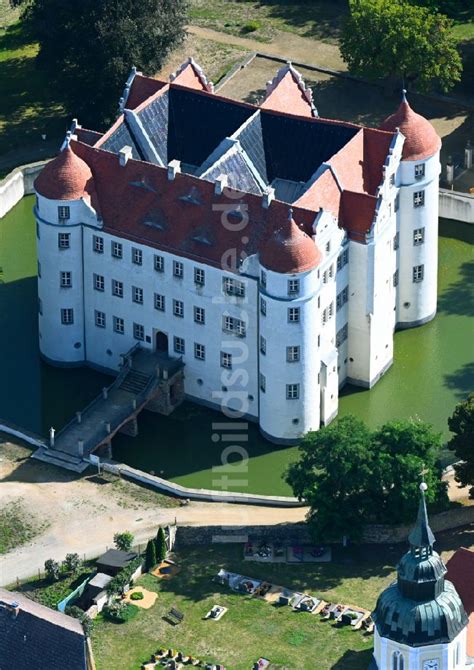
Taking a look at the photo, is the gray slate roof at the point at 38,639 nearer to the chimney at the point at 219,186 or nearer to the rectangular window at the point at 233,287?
the rectangular window at the point at 233,287

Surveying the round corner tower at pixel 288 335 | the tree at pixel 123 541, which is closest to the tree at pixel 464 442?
the round corner tower at pixel 288 335

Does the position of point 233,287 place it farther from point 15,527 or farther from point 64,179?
point 15,527

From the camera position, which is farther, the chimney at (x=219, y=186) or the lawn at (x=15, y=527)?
the chimney at (x=219, y=186)

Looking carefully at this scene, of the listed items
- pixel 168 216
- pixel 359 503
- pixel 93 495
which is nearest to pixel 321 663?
pixel 359 503

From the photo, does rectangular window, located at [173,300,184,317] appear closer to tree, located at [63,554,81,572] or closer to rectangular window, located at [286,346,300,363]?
rectangular window, located at [286,346,300,363]

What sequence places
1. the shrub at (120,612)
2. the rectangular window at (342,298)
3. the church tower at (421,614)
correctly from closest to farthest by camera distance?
1. the church tower at (421,614)
2. the shrub at (120,612)
3. the rectangular window at (342,298)
